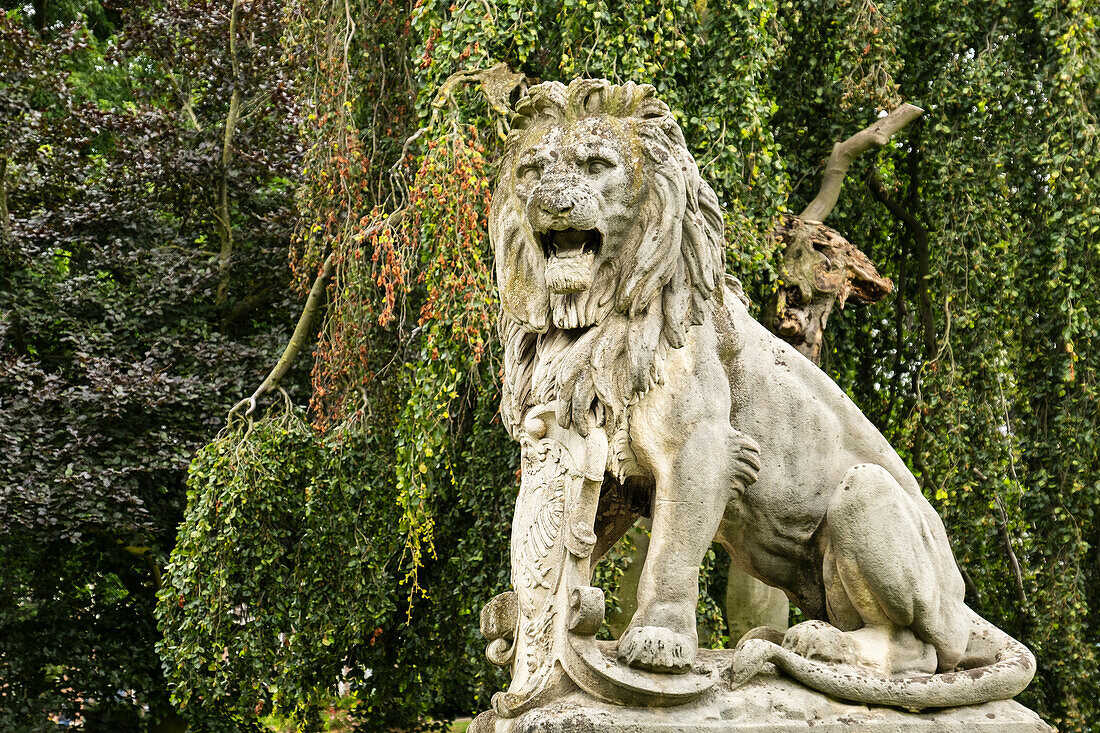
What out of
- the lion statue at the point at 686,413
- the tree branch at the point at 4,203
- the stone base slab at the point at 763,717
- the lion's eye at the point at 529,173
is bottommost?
the stone base slab at the point at 763,717

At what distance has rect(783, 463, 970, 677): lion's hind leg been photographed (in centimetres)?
281

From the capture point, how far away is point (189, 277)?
794cm

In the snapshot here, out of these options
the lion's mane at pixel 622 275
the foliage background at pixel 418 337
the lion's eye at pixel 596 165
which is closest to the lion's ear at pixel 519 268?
the lion's mane at pixel 622 275

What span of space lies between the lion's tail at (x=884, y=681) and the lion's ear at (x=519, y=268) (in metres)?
0.95

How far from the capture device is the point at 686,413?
9.13ft

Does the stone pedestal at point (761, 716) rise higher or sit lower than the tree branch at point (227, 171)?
lower

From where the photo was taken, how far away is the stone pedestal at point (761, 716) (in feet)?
8.25

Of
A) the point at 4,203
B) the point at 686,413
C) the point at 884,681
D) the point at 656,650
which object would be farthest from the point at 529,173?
the point at 4,203

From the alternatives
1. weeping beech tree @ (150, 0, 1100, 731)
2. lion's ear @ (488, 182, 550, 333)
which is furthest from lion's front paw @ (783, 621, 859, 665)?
weeping beech tree @ (150, 0, 1100, 731)

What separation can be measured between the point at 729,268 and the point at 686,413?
2.68 meters

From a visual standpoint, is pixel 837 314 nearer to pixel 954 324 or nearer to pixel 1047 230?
pixel 954 324

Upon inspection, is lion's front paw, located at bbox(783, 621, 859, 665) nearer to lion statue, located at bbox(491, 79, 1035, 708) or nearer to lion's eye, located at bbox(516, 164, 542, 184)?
lion statue, located at bbox(491, 79, 1035, 708)

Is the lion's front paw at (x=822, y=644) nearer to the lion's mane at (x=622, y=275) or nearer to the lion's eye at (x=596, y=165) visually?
the lion's mane at (x=622, y=275)

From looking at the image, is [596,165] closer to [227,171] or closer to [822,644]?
[822,644]
